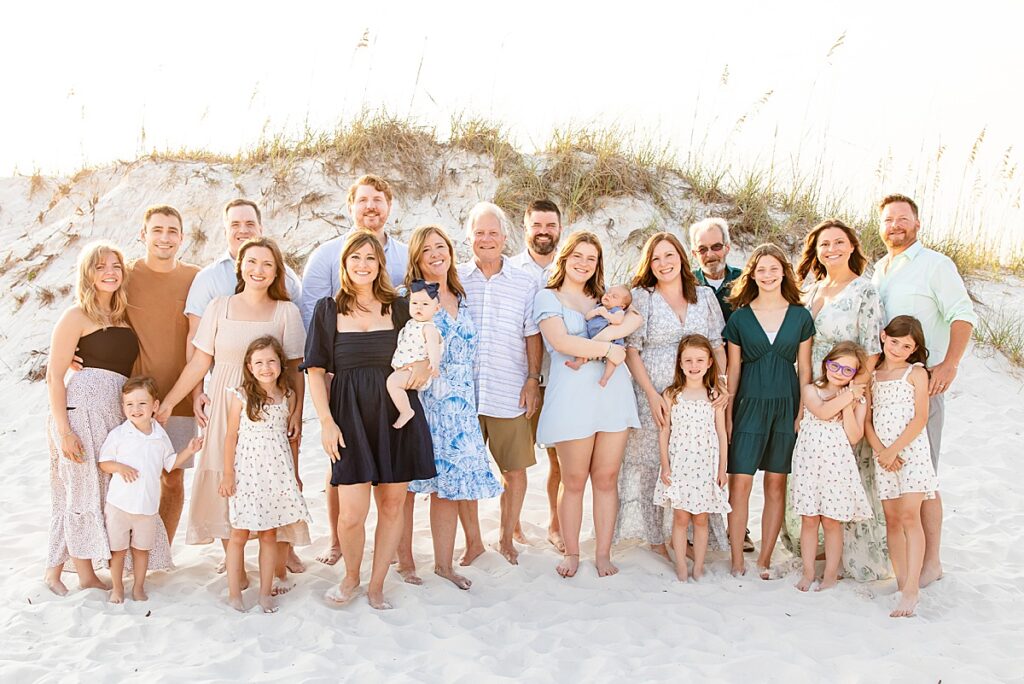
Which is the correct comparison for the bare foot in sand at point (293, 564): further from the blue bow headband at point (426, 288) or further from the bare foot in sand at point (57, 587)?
the blue bow headband at point (426, 288)

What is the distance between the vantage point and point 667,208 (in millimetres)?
Answer: 9781

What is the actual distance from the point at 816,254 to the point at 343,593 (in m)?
3.33

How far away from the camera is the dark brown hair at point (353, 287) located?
163 inches

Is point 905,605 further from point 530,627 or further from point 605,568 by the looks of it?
point 530,627

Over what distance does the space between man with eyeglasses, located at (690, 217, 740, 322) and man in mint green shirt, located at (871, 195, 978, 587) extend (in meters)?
0.90

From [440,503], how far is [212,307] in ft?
5.45

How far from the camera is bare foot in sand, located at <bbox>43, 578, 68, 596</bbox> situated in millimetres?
4355

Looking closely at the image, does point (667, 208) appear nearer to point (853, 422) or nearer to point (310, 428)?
point (310, 428)

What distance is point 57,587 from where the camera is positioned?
14.4 ft

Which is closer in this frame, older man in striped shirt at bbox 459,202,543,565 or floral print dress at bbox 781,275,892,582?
floral print dress at bbox 781,275,892,582

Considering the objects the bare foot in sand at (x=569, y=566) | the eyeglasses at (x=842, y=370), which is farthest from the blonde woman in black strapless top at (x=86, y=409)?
the eyeglasses at (x=842, y=370)

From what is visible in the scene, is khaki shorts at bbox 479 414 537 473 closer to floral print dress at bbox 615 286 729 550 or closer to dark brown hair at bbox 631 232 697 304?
floral print dress at bbox 615 286 729 550

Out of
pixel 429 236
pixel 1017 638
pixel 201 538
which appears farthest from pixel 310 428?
pixel 1017 638

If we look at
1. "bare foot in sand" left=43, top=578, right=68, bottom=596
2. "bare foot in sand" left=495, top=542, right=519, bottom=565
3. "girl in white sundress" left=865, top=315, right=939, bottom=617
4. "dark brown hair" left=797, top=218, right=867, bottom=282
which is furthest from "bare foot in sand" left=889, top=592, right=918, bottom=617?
"bare foot in sand" left=43, top=578, right=68, bottom=596
